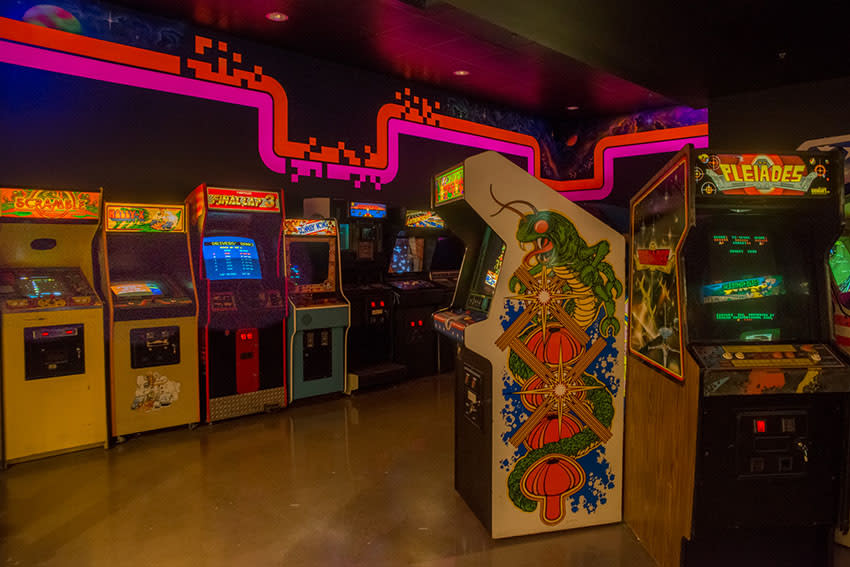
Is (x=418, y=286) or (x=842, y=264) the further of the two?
(x=418, y=286)

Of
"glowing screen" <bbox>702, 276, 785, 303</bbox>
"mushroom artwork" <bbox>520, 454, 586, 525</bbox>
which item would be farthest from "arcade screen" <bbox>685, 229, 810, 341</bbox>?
"mushroom artwork" <bbox>520, 454, 586, 525</bbox>

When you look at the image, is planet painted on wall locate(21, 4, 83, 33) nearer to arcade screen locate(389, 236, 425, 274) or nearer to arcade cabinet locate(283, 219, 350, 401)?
arcade cabinet locate(283, 219, 350, 401)

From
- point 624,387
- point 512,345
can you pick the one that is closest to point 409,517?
point 512,345

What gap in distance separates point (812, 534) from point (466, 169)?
6.87 ft

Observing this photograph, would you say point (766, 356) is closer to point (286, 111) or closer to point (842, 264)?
point (842, 264)

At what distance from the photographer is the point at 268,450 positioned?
3854 millimetres

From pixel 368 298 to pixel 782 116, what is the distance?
3.71 meters

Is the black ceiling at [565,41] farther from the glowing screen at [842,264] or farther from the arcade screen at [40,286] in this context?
the arcade screen at [40,286]

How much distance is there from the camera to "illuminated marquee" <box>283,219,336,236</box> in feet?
16.2

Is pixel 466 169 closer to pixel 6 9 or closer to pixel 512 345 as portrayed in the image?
pixel 512 345

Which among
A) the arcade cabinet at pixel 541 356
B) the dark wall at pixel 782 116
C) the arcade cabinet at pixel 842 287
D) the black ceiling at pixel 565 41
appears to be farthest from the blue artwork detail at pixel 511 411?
the dark wall at pixel 782 116

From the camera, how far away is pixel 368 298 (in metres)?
5.57

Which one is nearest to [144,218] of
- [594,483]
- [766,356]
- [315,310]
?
[315,310]

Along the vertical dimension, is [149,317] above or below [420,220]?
below
